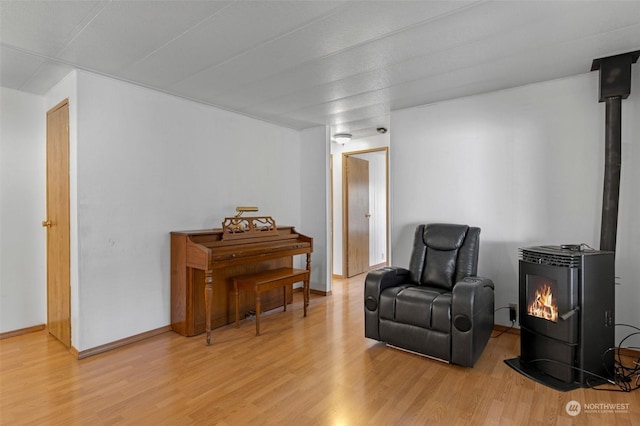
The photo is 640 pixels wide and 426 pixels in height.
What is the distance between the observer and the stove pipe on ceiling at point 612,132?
248cm

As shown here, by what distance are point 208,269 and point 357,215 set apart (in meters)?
3.33

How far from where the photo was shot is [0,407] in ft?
6.51

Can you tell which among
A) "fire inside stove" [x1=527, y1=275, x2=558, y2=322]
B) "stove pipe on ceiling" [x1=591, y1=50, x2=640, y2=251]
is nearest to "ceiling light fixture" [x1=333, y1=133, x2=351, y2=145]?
"stove pipe on ceiling" [x1=591, y1=50, x2=640, y2=251]

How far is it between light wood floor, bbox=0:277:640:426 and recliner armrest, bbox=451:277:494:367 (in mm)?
134

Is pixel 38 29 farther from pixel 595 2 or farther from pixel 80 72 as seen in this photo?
pixel 595 2

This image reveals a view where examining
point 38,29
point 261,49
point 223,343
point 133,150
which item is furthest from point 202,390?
point 38,29

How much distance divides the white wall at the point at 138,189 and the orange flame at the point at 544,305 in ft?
9.95

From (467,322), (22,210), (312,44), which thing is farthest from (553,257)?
(22,210)

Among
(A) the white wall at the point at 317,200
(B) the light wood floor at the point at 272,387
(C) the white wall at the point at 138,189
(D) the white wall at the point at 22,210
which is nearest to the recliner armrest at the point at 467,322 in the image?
(B) the light wood floor at the point at 272,387

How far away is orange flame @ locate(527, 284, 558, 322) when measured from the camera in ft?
7.50

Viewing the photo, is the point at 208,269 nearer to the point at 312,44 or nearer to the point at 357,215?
the point at 312,44

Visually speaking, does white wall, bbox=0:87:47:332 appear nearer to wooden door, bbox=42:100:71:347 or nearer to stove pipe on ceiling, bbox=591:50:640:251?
wooden door, bbox=42:100:71:347

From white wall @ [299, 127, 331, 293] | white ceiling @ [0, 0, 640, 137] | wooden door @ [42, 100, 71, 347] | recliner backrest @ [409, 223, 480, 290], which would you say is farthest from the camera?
white wall @ [299, 127, 331, 293]

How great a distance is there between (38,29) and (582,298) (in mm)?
3875
